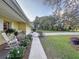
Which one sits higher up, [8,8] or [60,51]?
[8,8]

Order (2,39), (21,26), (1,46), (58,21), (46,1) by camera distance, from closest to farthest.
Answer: (46,1) → (58,21) → (1,46) → (2,39) → (21,26)

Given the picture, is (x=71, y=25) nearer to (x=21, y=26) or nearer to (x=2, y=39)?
(x=2, y=39)

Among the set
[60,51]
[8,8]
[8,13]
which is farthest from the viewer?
[8,13]

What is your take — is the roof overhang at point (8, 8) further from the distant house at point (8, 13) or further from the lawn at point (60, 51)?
the lawn at point (60, 51)

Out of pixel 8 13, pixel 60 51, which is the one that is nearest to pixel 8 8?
pixel 8 13

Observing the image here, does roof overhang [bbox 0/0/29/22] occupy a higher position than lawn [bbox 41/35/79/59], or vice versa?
roof overhang [bbox 0/0/29/22]

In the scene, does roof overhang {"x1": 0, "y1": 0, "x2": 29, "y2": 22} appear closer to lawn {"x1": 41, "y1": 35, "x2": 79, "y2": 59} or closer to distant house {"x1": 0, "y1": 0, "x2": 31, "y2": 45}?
distant house {"x1": 0, "y1": 0, "x2": 31, "y2": 45}

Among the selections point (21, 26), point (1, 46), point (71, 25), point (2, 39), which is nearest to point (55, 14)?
point (71, 25)

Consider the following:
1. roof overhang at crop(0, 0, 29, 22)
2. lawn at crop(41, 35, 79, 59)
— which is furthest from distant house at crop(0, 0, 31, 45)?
lawn at crop(41, 35, 79, 59)

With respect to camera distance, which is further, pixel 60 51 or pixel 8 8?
pixel 60 51

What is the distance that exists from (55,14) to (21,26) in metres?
27.0

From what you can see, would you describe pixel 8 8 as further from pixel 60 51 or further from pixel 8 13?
pixel 60 51

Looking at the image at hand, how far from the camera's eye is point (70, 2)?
3.97 m

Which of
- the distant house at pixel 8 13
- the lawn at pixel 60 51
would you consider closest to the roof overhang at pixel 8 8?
the distant house at pixel 8 13
